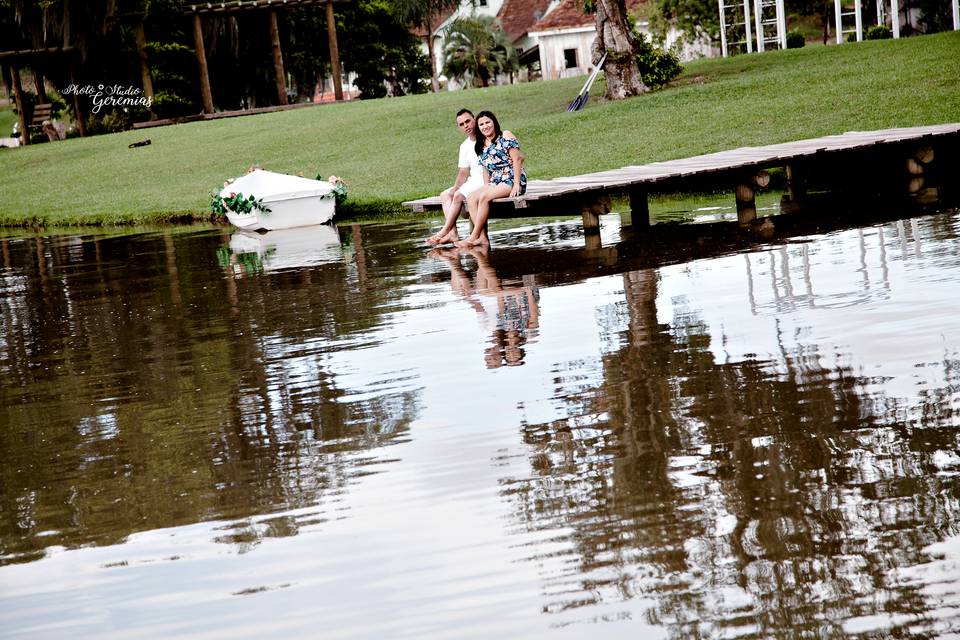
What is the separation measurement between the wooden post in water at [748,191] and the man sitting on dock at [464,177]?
2.91m

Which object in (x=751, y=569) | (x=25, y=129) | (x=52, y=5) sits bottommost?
(x=751, y=569)

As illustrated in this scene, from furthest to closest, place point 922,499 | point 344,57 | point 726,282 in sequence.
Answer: point 344,57, point 726,282, point 922,499

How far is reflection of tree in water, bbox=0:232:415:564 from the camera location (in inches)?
196

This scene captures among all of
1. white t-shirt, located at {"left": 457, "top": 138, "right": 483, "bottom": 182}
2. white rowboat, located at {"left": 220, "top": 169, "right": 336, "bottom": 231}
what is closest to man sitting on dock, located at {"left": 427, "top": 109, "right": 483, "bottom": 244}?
white t-shirt, located at {"left": 457, "top": 138, "right": 483, "bottom": 182}

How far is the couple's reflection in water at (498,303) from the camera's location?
7.34 m

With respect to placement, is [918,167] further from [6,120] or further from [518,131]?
[6,120]

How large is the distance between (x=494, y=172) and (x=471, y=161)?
774 millimetres

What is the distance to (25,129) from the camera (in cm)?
4534

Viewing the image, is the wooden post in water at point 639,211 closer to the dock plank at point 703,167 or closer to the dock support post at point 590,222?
the dock plank at point 703,167

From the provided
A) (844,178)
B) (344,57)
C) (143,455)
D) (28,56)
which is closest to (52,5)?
(28,56)

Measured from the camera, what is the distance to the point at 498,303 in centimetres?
918

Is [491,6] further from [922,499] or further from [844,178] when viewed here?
[922,499]

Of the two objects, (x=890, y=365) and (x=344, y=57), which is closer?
(x=890, y=365)

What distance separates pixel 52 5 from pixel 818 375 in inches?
1696
